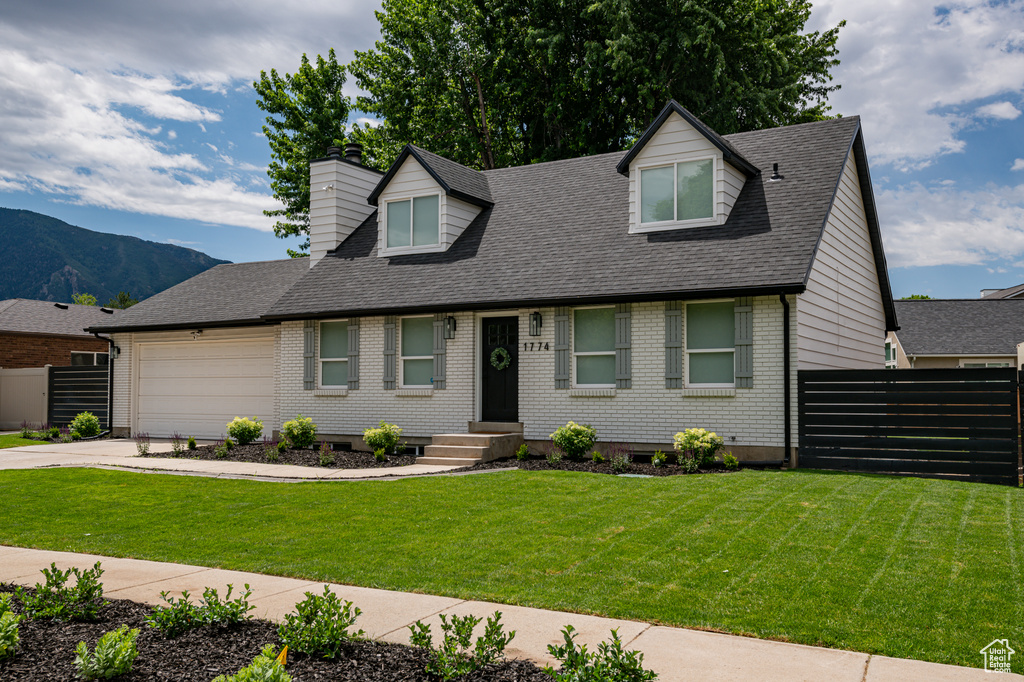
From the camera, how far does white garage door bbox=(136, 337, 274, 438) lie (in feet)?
62.5

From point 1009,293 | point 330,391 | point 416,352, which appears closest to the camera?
point 416,352

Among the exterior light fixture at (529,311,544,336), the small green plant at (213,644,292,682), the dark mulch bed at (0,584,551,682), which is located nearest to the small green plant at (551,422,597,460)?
the exterior light fixture at (529,311,544,336)

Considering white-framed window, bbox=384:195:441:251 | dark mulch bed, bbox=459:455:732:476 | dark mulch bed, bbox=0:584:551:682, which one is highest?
white-framed window, bbox=384:195:441:251

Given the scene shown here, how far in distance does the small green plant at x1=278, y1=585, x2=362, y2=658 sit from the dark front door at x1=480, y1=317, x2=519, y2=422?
10.7m

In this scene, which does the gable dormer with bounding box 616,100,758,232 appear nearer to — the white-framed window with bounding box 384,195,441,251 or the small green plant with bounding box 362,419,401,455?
the white-framed window with bounding box 384,195,441,251

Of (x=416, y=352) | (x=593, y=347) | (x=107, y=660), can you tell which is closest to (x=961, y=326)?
(x=593, y=347)

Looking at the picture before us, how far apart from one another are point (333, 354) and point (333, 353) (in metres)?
0.03

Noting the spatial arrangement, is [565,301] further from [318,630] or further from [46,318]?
[46,318]

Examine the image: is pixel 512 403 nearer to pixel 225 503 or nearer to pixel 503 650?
pixel 225 503

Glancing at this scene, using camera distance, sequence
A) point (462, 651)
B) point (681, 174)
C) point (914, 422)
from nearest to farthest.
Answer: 1. point (462, 651)
2. point (914, 422)
3. point (681, 174)

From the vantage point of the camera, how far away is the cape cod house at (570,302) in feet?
43.5

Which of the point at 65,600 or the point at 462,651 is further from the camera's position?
the point at 65,600

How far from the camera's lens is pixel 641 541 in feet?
23.5

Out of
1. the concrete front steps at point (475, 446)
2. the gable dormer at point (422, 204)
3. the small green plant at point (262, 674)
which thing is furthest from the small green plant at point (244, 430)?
the small green plant at point (262, 674)
